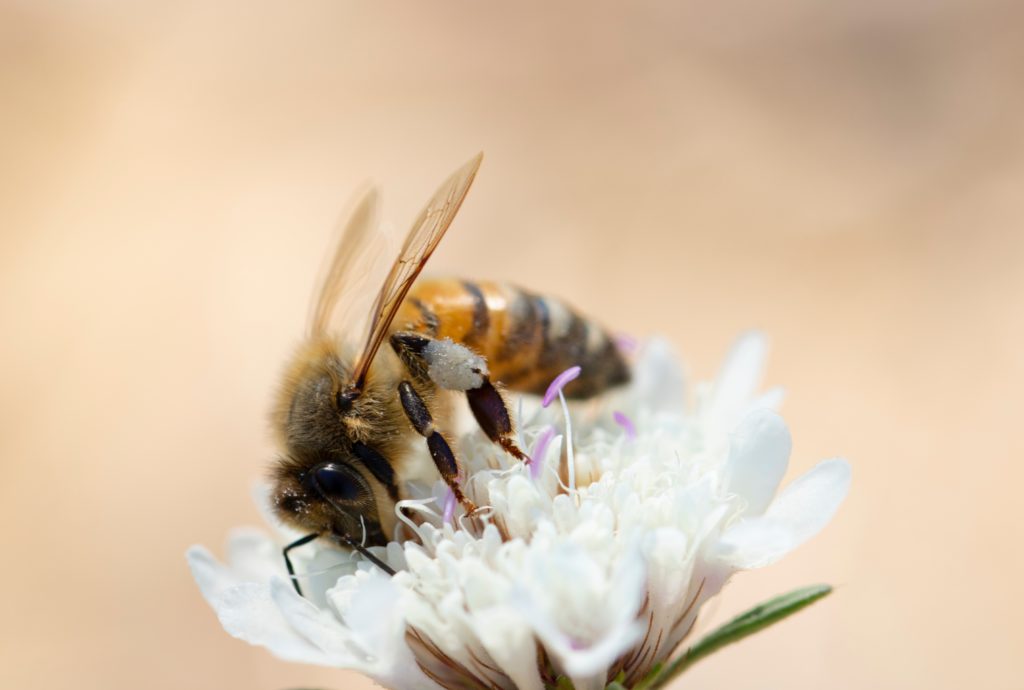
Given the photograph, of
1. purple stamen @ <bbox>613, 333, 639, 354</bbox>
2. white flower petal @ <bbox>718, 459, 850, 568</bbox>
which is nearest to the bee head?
white flower petal @ <bbox>718, 459, 850, 568</bbox>

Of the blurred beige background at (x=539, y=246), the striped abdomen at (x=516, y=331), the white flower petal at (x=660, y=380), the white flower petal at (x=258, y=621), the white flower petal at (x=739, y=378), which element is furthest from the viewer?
the blurred beige background at (x=539, y=246)

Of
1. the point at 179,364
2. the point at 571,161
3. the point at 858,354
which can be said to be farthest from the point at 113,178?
the point at 858,354

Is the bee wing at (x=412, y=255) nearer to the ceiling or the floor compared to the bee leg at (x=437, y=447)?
nearer to the ceiling

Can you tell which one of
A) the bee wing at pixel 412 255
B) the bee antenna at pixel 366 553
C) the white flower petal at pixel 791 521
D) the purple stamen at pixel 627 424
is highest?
the bee wing at pixel 412 255

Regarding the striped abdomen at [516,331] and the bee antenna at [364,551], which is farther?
the striped abdomen at [516,331]

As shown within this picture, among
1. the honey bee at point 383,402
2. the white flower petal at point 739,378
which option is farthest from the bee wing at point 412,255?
the white flower petal at point 739,378

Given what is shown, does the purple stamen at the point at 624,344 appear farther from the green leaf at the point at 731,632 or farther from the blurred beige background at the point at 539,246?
the blurred beige background at the point at 539,246
